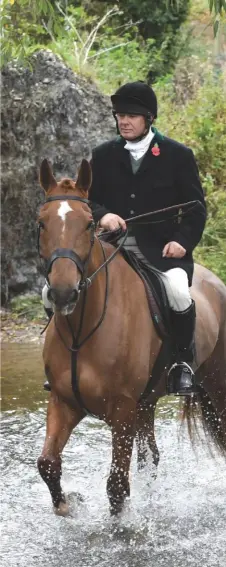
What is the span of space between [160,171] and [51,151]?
7791 millimetres

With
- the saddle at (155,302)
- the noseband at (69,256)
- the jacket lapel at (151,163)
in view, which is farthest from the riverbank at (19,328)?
the noseband at (69,256)

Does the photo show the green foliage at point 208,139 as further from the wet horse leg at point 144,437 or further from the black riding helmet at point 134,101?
the black riding helmet at point 134,101

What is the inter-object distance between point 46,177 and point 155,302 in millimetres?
1113

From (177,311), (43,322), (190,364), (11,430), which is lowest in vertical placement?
(43,322)

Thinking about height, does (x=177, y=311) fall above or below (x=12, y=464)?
above

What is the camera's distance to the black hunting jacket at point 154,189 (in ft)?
19.6

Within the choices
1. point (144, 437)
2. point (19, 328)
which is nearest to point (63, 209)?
point (144, 437)

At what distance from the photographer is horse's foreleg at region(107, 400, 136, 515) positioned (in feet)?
17.9

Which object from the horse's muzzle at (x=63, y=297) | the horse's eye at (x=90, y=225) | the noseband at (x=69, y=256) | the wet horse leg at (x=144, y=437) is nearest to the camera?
the horse's muzzle at (x=63, y=297)

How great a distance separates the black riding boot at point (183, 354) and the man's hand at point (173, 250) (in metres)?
0.32

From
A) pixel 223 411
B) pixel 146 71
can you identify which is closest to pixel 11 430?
pixel 223 411

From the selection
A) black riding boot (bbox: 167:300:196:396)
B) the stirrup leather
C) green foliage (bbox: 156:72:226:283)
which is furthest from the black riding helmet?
green foliage (bbox: 156:72:226:283)

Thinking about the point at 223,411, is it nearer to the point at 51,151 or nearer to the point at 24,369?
the point at 24,369

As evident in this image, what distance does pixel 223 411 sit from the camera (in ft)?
22.7
